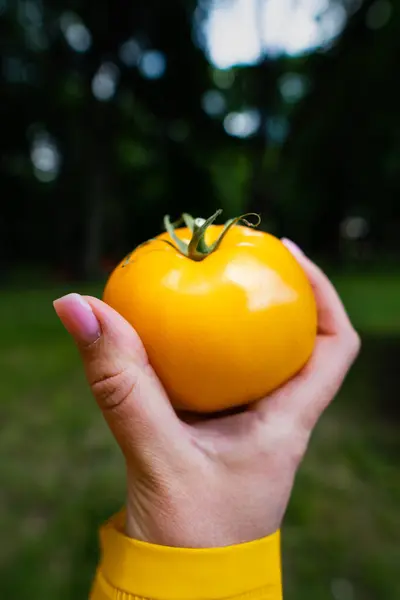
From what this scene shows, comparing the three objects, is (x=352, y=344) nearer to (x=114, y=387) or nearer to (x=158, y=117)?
(x=114, y=387)

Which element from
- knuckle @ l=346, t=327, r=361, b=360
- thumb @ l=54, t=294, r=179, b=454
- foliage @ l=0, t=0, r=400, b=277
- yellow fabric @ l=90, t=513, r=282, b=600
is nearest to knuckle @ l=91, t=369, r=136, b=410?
thumb @ l=54, t=294, r=179, b=454

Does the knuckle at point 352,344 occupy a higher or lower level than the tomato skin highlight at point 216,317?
lower

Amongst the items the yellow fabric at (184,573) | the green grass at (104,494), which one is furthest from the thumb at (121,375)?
the green grass at (104,494)

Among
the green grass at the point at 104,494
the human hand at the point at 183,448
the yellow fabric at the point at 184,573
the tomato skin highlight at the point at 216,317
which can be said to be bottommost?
the green grass at the point at 104,494

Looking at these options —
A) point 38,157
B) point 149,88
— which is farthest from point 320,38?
point 38,157

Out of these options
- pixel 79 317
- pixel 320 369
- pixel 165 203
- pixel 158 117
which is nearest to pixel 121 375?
pixel 79 317

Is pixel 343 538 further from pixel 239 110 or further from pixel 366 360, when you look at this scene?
pixel 239 110

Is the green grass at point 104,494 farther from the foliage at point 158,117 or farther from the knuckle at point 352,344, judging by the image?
the foliage at point 158,117
